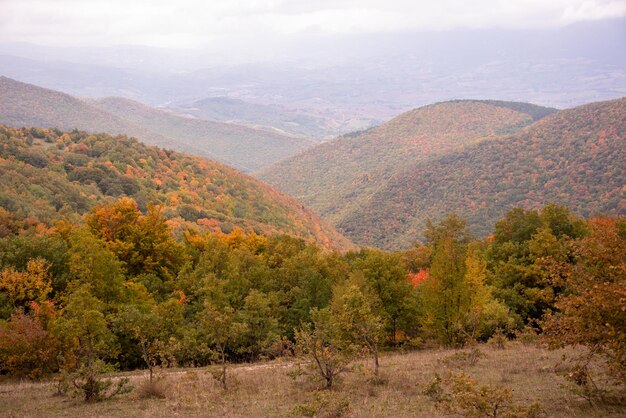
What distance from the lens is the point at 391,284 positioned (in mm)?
30594

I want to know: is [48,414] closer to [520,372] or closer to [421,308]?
[520,372]

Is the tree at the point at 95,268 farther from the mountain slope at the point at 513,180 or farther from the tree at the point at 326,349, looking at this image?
the mountain slope at the point at 513,180

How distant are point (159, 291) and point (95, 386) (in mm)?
19765

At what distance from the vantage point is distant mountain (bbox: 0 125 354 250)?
52.8 metres

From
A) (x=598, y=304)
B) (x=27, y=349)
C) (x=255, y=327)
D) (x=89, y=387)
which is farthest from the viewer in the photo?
(x=255, y=327)

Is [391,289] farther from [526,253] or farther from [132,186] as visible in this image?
[132,186]

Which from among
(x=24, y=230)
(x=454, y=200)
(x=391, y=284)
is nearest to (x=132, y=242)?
(x=24, y=230)

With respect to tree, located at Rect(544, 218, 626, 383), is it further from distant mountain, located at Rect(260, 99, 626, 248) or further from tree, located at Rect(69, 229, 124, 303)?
distant mountain, located at Rect(260, 99, 626, 248)

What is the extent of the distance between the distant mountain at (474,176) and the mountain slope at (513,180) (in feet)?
0.76

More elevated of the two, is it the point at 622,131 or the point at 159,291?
the point at 622,131

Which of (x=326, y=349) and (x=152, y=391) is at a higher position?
(x=326, y=349)

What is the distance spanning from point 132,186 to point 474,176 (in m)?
78.0

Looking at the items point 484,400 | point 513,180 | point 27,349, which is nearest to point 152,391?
point 27,349

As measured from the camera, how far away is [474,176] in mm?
117875
